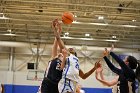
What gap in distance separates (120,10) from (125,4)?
758 mm

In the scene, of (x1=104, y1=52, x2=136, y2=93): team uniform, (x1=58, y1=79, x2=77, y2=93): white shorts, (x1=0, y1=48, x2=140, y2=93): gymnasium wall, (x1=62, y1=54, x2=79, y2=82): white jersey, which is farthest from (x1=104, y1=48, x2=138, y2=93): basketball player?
(x1=0, y1=48, x2=140, y2=93): gymnasium wall

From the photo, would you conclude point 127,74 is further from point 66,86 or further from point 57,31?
point 57,31

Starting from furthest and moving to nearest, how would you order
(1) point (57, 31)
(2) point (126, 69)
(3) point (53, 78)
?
(2) point (126, 69), (3) point (53, 78), (1) point (57, 31)

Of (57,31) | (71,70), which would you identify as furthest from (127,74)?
(57,31)

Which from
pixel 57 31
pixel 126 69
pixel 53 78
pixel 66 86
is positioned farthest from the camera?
pixel 126 69

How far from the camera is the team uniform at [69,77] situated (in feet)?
13.0

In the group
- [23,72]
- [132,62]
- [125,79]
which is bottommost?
[23,72]

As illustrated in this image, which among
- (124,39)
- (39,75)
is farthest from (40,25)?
(124,39)

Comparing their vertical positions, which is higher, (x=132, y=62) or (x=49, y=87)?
(x=132, y=62)

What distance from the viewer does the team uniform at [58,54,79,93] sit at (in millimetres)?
3975

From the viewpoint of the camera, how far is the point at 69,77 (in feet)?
13.1

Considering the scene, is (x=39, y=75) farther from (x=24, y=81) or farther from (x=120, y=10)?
(x=120, y=10)

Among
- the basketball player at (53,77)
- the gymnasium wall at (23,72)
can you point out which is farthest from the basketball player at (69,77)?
the gymnasium wall at (23,72)

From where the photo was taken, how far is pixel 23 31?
19.9 metres
